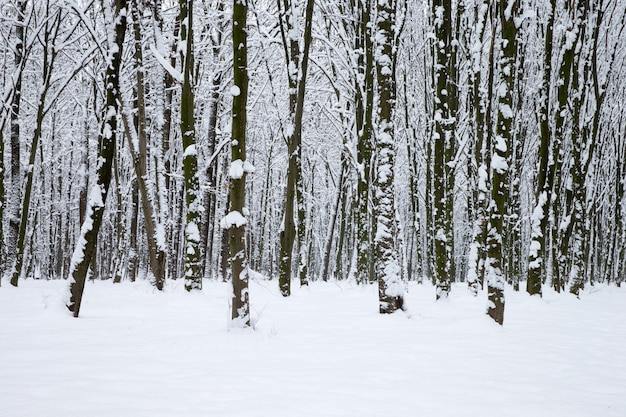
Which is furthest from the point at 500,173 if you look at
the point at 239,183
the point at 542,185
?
the point at 542,185

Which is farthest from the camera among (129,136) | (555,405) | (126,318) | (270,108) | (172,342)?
(270,108)

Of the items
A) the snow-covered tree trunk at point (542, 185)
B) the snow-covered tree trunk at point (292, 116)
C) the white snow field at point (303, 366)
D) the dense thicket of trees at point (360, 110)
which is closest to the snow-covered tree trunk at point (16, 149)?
the dense thicket of trees at point (360, 110)

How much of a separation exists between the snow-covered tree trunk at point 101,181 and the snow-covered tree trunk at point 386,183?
4.01 meters

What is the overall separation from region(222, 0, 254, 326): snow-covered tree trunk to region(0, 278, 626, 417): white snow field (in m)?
0.42

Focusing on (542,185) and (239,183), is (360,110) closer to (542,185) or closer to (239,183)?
(542,185)

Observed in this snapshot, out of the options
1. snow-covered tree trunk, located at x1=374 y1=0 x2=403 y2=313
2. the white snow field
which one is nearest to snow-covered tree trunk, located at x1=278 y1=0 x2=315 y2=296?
snow-covered tree trunk, located at x1=374 y1=0 x2=403 y2=313

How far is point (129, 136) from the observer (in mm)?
9758

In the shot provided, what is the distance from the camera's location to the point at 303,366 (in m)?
A: 3.88

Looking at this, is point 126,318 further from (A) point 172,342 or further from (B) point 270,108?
(B) point 270,108

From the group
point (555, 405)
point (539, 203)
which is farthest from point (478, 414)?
point (539, 203)

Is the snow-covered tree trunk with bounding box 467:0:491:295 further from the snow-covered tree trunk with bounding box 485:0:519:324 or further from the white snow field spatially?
the white snow field

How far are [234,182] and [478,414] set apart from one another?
3.77 m

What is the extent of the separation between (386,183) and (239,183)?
105 inches

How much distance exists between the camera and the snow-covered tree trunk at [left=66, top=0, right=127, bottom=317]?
19.7 feet
